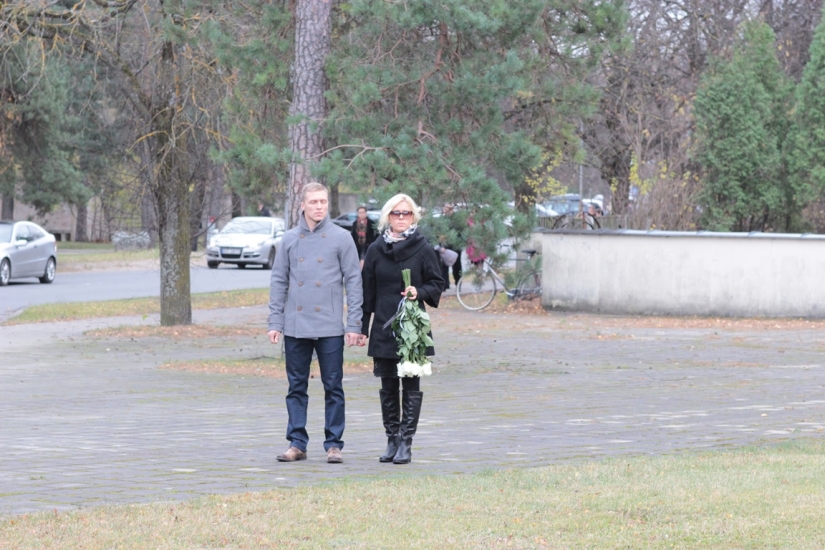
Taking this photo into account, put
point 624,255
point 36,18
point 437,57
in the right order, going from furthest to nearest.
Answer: point 624,255 < point 36,18 < point 437,57

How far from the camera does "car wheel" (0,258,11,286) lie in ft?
103

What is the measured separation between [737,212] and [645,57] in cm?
551

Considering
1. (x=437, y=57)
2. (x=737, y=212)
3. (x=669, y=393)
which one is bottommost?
(x=669, y=393)

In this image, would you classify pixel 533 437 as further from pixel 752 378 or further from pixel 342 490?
pixel 752 378

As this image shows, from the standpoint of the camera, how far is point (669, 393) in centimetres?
1226

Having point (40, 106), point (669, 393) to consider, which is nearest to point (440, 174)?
point (669, 393)

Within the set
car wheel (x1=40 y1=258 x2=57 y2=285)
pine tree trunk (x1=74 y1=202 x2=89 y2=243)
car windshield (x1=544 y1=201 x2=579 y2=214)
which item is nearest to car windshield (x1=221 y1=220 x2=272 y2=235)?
car wheel (x1=40 y1=258 x2=57 y2=285)

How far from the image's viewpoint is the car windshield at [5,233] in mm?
31612

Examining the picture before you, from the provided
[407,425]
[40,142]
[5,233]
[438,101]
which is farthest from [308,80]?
[40,142]

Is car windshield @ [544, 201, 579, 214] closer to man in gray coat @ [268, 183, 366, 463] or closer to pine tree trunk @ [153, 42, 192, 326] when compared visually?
pine tree trunk @ [153, 42, 192, 326]

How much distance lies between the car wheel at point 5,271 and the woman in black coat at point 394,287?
957 inches

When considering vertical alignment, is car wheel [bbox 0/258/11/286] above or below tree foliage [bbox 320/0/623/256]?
below

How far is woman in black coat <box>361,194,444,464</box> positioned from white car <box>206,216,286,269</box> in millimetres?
31855

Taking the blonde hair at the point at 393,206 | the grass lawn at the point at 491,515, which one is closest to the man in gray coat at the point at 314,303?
the blonde hair at the point at 393,206
